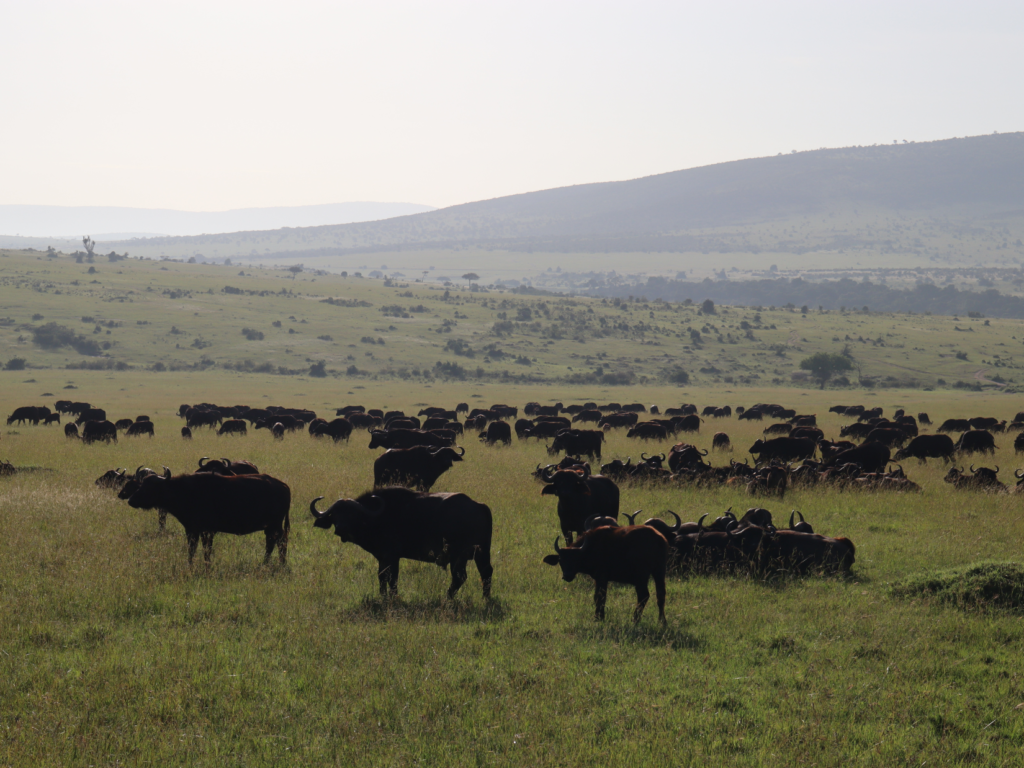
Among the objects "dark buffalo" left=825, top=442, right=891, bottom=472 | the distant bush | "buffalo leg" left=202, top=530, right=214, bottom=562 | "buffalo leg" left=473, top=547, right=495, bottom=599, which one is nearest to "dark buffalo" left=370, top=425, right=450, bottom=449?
"dark buffalo" left=825, top=442, right=891, bottom=472

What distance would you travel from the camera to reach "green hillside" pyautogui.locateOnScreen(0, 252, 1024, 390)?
86312 millimetres

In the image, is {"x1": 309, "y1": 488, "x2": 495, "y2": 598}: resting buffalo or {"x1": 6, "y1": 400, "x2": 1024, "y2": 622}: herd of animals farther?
{"x1": 309, "y1": 488, "x2": 495, "y2": 598}: resting buffalo

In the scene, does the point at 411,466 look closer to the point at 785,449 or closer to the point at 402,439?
the point at 402,439

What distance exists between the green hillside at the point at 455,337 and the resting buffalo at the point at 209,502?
73.0 metres

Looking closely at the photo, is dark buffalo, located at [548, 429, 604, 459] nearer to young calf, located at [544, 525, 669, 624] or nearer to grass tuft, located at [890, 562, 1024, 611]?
grass tuft, located at [890, 562, 1024, 611]

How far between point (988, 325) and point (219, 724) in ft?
468

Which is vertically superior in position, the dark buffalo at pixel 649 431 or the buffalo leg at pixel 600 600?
the buffalo leg at pixel 600 600

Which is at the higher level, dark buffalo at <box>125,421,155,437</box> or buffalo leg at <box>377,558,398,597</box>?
buffalo leg at <box>377,558,398,597</box>

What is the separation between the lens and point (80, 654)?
7.06 meters

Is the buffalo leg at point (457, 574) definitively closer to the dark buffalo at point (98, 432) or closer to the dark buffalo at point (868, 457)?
the dark buffalo at point (868, 457)

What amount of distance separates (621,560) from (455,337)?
100159mm

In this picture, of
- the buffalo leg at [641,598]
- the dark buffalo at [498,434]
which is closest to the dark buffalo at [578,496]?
the buffalo leg at [641,598]

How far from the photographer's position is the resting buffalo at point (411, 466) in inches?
639

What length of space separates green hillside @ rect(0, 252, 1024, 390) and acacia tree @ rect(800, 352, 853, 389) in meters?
2.40
